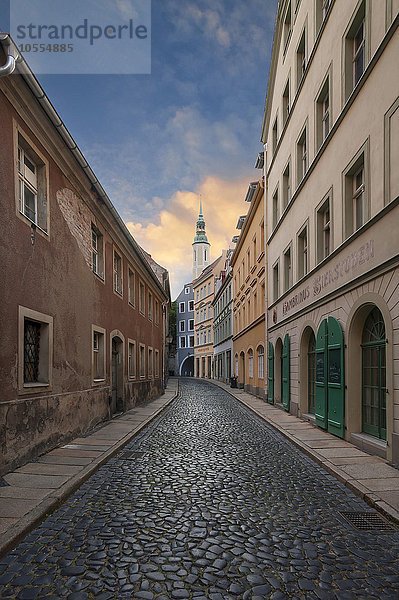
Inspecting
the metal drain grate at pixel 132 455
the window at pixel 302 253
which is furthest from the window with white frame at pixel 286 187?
the metal drain grate at pixel 132 455

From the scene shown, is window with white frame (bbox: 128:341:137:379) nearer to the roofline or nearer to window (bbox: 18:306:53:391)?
the roofline

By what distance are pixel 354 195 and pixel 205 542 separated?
8.36m

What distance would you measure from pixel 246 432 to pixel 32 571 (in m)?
8.41

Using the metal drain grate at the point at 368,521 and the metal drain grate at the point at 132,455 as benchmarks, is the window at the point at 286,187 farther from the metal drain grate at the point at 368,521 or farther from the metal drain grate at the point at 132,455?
the metal drain grate at the point at 368,521

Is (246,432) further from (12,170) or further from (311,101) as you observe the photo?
(311,101)

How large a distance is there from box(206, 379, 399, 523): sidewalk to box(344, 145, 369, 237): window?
462 centimetres

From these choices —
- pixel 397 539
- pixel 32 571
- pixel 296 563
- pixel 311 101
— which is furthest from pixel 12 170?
pixel 311 101

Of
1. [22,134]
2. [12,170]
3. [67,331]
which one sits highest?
[22,134]

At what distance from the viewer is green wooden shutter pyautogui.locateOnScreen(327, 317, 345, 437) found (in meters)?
10.6

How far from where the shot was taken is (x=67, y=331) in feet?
34.2

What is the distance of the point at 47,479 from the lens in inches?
275

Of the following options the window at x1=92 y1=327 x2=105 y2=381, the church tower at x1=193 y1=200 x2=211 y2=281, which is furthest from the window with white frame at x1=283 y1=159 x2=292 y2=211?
the church tower at x1=193 y1=200 x2=211 y2=281

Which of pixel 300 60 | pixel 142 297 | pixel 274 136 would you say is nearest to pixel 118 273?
pixel 142 297

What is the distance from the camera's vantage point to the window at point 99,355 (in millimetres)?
13402
